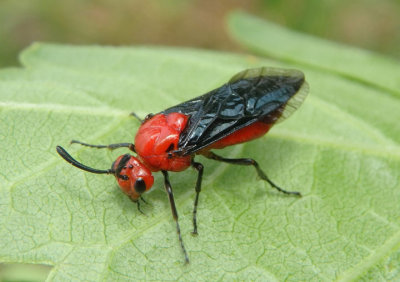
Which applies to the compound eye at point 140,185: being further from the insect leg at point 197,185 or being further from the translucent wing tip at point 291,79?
the translucent wing tip at point 291,79

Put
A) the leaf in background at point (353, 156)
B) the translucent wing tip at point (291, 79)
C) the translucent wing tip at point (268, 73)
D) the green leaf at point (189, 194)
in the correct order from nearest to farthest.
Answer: the green leaf at point (189, 194) < the leaf in background at point (353, 156) < the translucent wing tip at point (291, 79) < the translucent wing tip at point (268, 73)

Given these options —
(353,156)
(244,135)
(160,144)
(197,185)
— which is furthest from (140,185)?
(353,156)

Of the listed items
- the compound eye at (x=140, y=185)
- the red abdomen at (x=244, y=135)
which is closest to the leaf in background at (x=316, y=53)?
the red abdomen at (x=244, y=135)

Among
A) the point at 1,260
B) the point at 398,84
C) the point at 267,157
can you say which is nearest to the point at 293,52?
the point at 398,84

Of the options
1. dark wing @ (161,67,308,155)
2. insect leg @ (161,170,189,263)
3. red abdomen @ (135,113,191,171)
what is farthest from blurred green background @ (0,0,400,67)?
insect leg @ (161,170,189,263)

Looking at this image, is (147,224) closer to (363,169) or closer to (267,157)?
(267,157)

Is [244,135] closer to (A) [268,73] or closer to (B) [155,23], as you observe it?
(A) [268,73]
